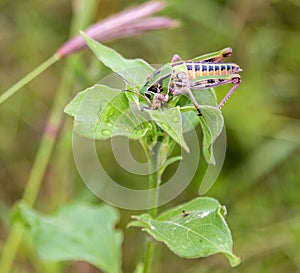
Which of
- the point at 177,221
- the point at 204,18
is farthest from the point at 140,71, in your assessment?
the point at 204,18

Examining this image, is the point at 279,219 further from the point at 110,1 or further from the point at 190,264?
the point at 110,1

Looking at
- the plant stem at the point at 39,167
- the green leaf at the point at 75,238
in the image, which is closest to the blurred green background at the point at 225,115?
the plant stem at the point at 39,167

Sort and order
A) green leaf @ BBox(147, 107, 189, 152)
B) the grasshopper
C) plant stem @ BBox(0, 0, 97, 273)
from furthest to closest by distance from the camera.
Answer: plant stem @ BBox(0, 0, 97, 273)
the grasshopper
green leaf @ BBox(147, 107, 189, 152)

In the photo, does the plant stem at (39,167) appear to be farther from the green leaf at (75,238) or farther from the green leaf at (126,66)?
the green leaf at (126,66)

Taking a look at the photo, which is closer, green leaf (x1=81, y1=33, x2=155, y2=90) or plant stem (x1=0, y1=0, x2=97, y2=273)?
green leaf (x1=81, y1=33, x2=155, y2=90)

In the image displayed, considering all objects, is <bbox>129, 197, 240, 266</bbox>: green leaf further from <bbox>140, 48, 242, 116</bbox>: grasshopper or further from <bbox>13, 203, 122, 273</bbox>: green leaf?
<bbox>13, 203, 122, 273</bbox>: green leaf

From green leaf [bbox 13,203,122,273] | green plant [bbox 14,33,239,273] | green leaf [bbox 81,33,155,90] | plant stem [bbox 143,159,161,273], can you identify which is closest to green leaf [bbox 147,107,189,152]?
green plant [bbox 14,33,239,273]
